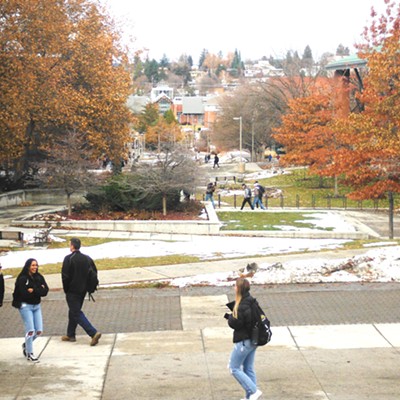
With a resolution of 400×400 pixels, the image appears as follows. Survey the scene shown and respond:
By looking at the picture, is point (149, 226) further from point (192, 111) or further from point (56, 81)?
point (192, 111)

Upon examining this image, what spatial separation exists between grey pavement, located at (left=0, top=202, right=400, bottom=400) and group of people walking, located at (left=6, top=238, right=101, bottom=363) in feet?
0.98

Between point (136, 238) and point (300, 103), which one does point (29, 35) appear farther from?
point (300, 103)

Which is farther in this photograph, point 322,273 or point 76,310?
point 322,273

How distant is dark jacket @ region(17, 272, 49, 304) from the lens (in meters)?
10.2

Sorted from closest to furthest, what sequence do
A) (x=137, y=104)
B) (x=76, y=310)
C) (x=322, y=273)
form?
(x=76, y=310), (x=322, y=273), (x=137, y=104)

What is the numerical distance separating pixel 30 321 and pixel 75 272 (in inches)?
37.2

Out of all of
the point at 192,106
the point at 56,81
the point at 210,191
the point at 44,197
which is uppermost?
the point at 192,106

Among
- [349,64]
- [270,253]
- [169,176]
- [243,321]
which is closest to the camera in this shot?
[243,321]

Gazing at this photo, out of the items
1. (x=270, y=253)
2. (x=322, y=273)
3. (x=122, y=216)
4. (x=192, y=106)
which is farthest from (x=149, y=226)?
(x=192, y=106)

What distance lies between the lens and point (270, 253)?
21219mm

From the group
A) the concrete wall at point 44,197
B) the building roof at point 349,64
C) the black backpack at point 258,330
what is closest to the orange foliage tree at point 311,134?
the building roof at point 349,64

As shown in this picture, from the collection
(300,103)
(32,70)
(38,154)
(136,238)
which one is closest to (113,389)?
(136,238)

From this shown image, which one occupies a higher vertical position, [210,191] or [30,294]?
[210,191]

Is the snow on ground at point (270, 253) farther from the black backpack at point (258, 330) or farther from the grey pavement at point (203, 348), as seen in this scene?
the black backpack at point (258, 330)
